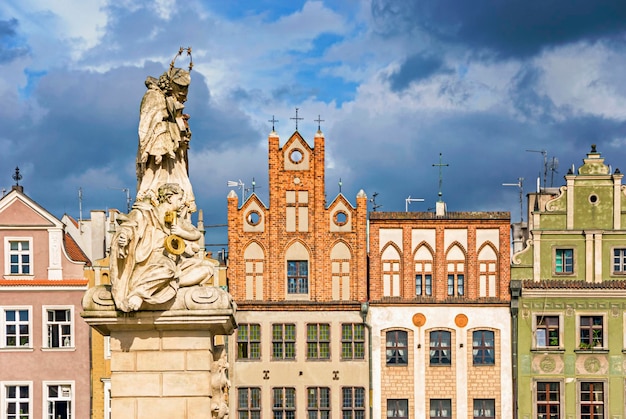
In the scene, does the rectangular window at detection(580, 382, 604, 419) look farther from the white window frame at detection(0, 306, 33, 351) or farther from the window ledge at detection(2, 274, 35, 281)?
the window ledge at detection(2, 274, 35, 281)

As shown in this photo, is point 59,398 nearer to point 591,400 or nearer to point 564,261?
point 564,261

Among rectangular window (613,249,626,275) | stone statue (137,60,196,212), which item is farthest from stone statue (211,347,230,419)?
rectangular window (613,249,626,275)

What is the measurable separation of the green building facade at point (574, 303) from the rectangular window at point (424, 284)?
115 inches

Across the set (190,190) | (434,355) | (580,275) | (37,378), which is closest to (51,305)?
(37,378)

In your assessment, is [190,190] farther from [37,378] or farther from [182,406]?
[37,378]

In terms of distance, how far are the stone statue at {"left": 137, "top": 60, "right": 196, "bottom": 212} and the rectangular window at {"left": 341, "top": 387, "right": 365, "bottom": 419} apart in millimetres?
32930

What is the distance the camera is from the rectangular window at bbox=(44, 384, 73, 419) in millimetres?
47625

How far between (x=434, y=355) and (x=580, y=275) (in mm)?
5831

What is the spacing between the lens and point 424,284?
48500 mm

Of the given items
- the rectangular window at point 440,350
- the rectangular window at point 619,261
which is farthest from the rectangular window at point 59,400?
the rectangular window at point 619,261

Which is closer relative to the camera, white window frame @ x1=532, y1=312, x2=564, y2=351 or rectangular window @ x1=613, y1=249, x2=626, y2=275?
white window frame @ x1=532, y1=312, x2=564, y2=351

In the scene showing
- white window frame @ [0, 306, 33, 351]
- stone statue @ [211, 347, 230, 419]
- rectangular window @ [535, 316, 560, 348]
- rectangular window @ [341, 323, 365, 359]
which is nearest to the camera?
stone statue @ [211, 347, 230, 419]

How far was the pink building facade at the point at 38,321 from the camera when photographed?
47.5 m

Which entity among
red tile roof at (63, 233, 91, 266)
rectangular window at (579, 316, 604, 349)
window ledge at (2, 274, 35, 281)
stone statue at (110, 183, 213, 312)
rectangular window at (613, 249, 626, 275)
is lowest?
rectangular window at (579, 316, 604, 349)
